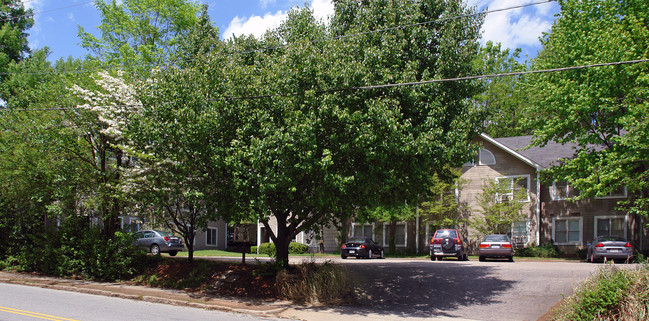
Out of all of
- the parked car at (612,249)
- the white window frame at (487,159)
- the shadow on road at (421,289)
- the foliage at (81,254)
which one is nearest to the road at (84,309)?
the foliage at (81,254)

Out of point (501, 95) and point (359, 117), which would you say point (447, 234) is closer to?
point (359, 117)

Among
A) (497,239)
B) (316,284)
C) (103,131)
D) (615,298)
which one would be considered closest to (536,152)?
(497,239)

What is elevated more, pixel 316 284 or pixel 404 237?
pixel 316 284

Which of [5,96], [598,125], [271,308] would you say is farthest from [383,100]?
[5,96]

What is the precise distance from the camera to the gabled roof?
3177 centimetres

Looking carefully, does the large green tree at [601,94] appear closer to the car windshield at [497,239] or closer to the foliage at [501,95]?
the car windshield at [497,239]

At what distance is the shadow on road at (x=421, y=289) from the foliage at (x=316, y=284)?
1.87 feet

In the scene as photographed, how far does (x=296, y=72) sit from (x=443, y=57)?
526 cm

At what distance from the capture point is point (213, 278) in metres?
17.7

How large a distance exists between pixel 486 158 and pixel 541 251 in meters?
7.34

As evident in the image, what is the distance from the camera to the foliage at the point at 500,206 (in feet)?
103

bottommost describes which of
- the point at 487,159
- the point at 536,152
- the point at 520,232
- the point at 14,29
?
the point at 520,232

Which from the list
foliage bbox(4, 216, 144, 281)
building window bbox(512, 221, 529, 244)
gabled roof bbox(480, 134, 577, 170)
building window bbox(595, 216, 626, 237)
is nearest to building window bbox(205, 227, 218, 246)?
foliage bbox(4, 216, 144, 281)

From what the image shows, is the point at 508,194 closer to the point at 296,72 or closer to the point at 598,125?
the point at 598,125
